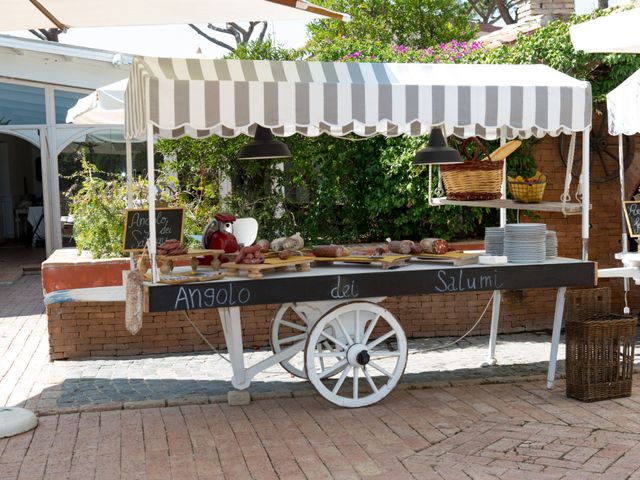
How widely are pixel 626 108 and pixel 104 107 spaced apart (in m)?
5.10

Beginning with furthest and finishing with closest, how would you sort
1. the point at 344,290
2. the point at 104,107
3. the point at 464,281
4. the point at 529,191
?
the point at 104,107 < the point at 529,191 < the point at 464,281 < the point at 344,290

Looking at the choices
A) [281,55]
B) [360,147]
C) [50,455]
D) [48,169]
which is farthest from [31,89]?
[50,455]

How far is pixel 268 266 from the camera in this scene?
551 centimetres

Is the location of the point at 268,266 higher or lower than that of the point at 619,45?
lower

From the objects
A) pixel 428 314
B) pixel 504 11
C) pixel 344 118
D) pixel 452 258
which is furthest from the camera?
pixel 504 11

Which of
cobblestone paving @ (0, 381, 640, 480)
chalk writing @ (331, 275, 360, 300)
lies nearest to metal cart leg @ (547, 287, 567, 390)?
cobblestone paving @ (0, 381, 640, 480)

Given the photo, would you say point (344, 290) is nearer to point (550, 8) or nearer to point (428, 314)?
point (428, 314)

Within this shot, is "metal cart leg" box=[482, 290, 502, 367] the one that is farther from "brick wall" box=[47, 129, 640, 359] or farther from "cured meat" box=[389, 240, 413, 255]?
"brick wall" box=[47, 129, 640, 359]

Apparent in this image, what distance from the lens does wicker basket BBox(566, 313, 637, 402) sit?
5.82 m

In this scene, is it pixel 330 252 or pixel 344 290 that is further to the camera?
pixel 330 252

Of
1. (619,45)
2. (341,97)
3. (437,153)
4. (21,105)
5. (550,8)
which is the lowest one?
(437,153)

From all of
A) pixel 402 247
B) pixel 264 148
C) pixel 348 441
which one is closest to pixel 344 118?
pixel 264 148

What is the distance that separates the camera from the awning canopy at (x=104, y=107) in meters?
9.02

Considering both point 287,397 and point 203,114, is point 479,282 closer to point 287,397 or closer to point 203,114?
point 287,397
